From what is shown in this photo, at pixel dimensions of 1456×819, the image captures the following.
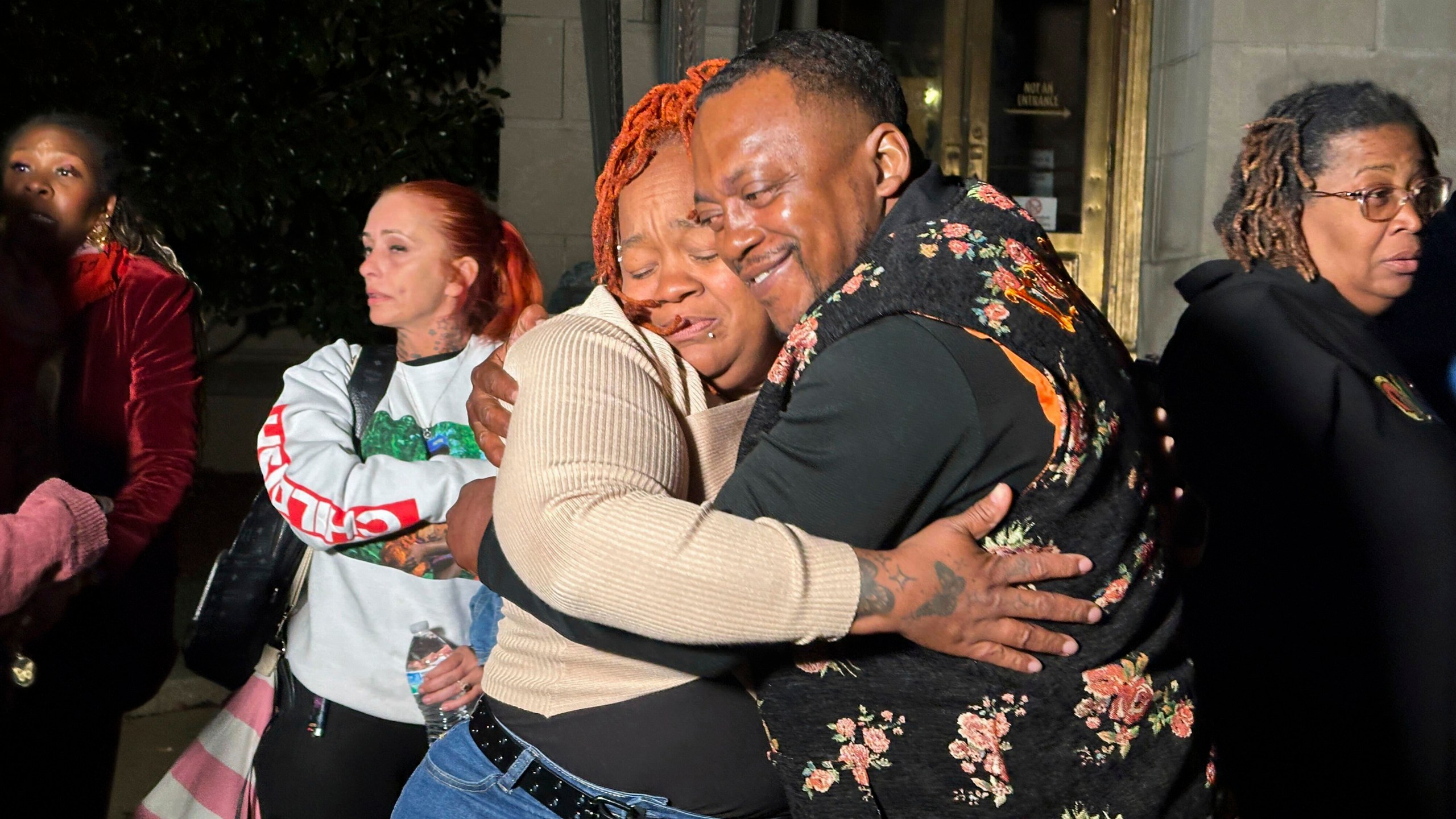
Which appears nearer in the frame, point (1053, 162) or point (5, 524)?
point (5, 524)

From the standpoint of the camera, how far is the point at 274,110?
24.1 ft

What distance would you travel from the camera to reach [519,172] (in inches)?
262

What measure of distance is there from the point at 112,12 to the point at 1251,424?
6787mm

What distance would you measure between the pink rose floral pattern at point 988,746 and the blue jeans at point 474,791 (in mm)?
465

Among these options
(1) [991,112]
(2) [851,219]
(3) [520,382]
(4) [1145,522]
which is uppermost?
(1) [991,112]

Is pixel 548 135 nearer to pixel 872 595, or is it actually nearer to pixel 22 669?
pixel 22 669

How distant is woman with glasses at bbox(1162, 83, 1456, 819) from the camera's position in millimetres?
2430

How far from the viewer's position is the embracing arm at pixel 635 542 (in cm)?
142

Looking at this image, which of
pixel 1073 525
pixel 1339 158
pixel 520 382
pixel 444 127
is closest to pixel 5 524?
pixel 520 382

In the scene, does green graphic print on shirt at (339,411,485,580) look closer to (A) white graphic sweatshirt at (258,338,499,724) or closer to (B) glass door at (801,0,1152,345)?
(A) white graphic sweatshirt at (258,338,499,724)

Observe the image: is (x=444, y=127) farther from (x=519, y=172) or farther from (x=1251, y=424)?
(x=1251, y=424)

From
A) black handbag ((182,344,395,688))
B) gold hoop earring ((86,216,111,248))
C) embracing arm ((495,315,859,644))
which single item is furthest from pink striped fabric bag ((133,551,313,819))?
embracing arm ((495,315,859,644))

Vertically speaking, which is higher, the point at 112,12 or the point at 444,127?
the point at 112,12

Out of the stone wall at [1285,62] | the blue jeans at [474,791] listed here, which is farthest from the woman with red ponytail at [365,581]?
the stone wall at [1285,62]
